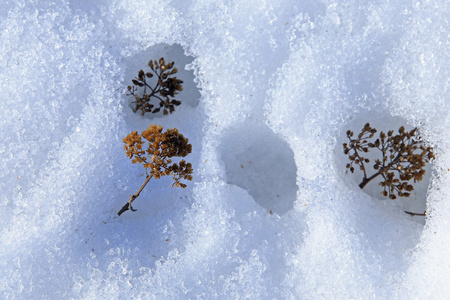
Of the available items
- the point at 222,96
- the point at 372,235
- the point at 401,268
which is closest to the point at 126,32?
the point at 222,96

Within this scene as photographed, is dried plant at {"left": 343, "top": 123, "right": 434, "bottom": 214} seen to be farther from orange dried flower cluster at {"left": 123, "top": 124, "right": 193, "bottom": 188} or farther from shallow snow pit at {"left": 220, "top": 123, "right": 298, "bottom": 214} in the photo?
orange dried flower cluster at {"left": 123, "top": 124, "right": 193, "bottom": 188}

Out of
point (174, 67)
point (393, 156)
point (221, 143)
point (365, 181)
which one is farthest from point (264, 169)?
point (174, 67)

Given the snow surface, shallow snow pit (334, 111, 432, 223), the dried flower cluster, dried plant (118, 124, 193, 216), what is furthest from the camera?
shallow snow pit (334, 111, 432, 223)

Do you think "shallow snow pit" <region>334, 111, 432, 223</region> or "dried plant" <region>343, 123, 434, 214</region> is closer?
"dried plant" <region>343, 123, 434, 214</region>

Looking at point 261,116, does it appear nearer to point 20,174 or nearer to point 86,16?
point 86,16

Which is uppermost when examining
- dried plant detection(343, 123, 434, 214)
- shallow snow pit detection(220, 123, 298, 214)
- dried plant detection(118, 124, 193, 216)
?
dried plant detection(343, 123, 434, 214)

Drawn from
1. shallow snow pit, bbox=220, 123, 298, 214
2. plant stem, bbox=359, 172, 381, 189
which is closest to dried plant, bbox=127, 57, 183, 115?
shallow snow pit, bbox=220, 123, 298, 214
